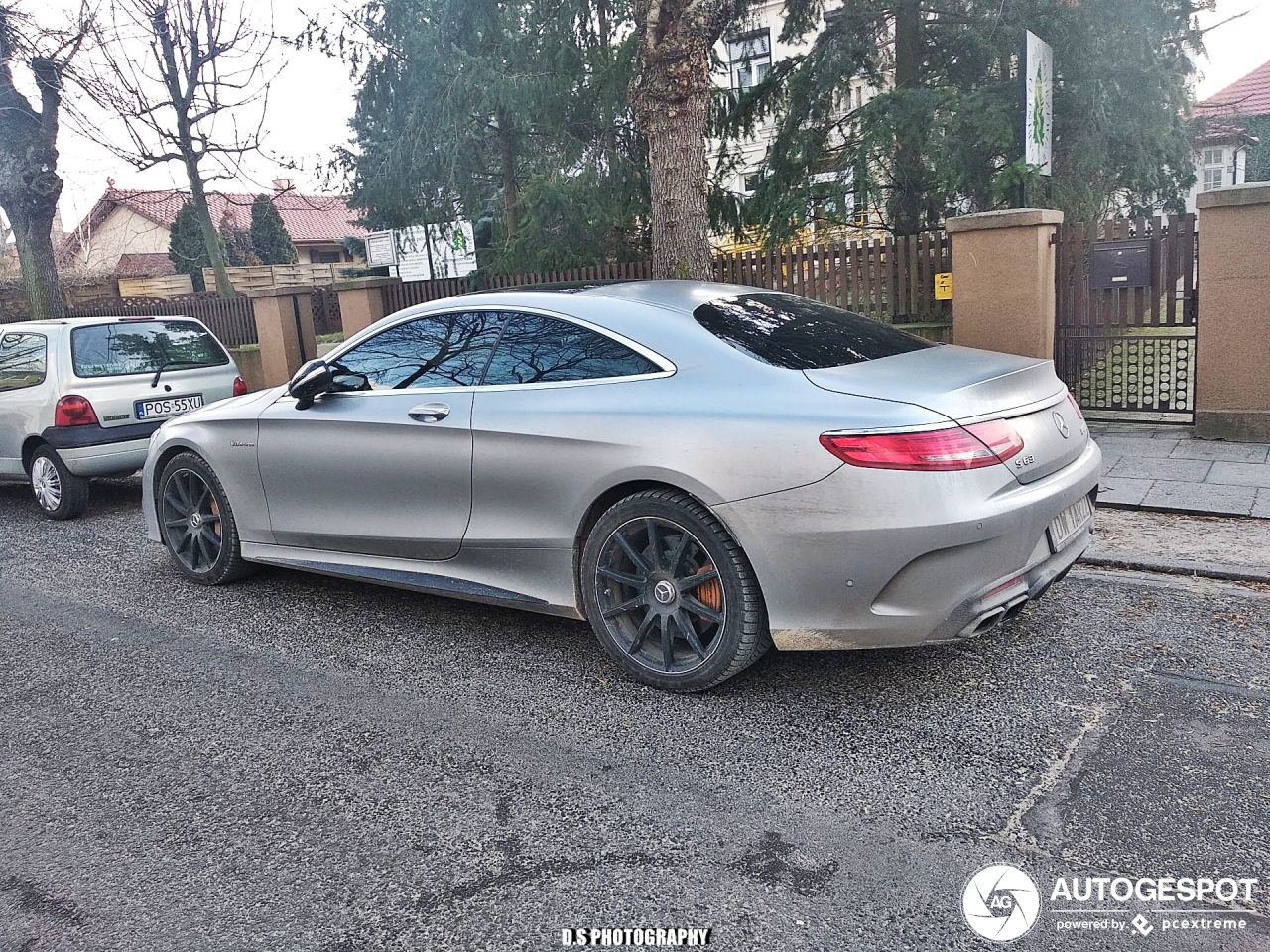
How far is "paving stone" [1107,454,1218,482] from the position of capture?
6879 millimetres

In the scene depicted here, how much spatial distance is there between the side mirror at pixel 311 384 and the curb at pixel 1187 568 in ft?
12.2

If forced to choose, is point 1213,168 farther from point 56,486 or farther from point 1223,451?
point 56,486

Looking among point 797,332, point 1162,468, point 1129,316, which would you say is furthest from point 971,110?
point 797,332

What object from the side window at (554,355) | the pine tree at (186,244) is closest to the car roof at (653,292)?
the side window at (554,355)

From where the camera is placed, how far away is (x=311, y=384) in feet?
16.6

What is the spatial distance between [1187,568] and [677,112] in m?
5.11

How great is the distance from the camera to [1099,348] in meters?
8.69

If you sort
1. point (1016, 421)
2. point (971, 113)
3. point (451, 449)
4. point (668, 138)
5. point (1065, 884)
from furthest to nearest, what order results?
point (971, 113), point (668, 138), point (451, 449), point (1016, 421), point (1065, 884)

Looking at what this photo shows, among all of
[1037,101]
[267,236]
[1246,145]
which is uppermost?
[1246,145]

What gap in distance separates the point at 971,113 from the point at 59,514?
973cm

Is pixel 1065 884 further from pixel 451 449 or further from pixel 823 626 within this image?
pixel 451 449

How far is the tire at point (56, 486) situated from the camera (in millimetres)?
7828

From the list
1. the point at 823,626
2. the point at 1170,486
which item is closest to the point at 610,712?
the point at 823,626

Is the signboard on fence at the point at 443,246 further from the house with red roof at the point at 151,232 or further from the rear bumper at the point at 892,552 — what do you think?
the house with red roof at the point at 151,232
